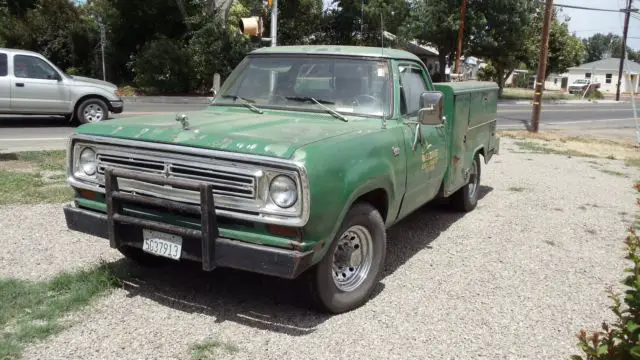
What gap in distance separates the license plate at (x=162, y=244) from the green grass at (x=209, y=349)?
59cm

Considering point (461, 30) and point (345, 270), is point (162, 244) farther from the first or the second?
point (461, 30)

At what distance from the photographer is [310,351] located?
3764mm

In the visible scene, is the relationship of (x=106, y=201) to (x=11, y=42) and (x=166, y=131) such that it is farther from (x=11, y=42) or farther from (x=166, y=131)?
(x=11, y=42)

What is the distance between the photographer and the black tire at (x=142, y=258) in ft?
16.2

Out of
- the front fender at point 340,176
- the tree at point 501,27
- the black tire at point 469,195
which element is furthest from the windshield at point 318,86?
the tree at point 501,27

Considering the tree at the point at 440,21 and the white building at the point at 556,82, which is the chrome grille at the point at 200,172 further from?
the white building at the point at 556,82

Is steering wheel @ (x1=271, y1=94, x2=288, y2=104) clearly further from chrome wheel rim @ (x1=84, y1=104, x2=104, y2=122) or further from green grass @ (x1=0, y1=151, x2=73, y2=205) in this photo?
chrome wheel rim @ (x1=84, y1=104, x2=104, y2=122)

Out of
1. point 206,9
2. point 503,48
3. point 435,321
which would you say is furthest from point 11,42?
point 435,321

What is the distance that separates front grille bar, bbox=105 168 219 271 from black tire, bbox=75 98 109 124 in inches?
431

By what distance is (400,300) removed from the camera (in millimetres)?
4645

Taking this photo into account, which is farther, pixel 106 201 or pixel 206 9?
pixel 206 9

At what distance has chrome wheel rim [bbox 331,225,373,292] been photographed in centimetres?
432

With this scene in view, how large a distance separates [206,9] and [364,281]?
25.1 metres

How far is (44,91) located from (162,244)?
11.3m
